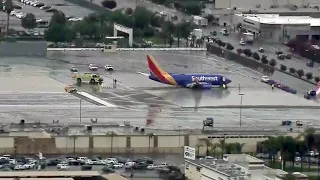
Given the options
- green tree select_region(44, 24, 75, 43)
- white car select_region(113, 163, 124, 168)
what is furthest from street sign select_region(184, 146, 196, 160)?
green tree select_region(44, 24, 75, 43)

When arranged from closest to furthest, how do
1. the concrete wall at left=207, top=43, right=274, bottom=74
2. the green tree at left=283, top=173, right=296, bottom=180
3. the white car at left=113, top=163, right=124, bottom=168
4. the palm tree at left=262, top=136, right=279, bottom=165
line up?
1. the green tree at left=283, top=173, right=296, bottom=180
2. the white car at left=113, top=163, right=124, bottom=168
3. the palm tree at left=262, top=136, right=279, bottom=165
4. the concrete wall at left=207, top=43, right=274, bottom=74

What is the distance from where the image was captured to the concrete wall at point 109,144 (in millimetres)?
26969

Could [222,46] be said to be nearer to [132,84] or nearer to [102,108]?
[132,84]

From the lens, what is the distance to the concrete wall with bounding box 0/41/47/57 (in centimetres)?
3809

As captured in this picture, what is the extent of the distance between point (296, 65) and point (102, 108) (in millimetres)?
7747

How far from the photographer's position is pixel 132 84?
34812mm

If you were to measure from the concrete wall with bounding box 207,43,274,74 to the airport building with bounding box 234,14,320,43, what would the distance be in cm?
240

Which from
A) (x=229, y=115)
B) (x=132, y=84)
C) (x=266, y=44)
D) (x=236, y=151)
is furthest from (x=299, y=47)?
(x=236, y=151)

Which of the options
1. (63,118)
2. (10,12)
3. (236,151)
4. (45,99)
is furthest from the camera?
(10,12)

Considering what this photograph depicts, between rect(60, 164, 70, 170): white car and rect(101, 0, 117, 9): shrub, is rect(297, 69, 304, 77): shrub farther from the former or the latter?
rect(60, 164, 70, 170): white car

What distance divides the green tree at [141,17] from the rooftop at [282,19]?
2.57 meters

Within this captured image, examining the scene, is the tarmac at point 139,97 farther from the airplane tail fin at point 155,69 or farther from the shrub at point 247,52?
the shrub at point 247,52

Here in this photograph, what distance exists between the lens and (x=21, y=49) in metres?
38.1

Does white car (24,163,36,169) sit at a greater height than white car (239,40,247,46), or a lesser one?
lesser
